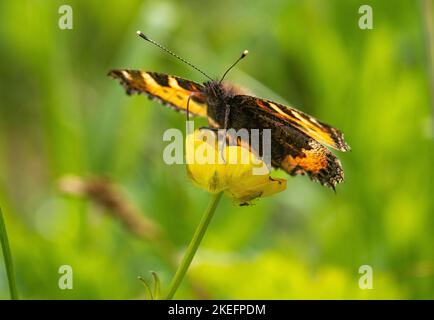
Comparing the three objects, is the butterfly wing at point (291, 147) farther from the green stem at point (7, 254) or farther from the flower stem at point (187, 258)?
the green stem at point (7, 254)

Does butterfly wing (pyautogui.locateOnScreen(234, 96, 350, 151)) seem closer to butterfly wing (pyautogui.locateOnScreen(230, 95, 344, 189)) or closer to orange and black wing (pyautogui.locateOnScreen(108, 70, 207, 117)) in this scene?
butterfly wing (pyautogui.locateOnScreen(230, 95, 344, 189))

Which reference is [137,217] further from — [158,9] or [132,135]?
[158,9]

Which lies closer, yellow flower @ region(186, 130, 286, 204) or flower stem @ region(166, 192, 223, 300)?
flower stem @ region(166, 192, 223, 300)

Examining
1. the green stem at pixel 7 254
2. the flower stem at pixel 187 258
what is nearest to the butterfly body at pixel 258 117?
the flower stem at pixel 187 258

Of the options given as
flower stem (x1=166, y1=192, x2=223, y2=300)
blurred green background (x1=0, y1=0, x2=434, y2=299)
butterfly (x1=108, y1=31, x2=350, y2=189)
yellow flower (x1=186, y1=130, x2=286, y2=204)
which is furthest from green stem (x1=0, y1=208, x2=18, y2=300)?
blurred green background (x1=0, y1=0, x2=434, y2=299)

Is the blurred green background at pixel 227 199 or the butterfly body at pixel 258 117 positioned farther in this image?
the blurred green background at pixel 227 199

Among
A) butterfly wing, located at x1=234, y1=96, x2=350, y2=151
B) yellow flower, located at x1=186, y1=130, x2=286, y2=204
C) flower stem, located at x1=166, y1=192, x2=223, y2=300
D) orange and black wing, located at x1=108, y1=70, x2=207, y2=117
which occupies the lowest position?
flower stem, located at x1=166, y1=192, x2=223, y2=300

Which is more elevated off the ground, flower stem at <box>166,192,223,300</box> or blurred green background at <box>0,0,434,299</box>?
blurred green background at <box>0,0,434,299</box>

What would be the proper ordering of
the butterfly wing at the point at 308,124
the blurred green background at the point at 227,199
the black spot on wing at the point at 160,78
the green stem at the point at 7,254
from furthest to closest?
1. the blurred green background at the point at 227,199
2. the black spot on wing at the point at 160,78
3. the butterfly wing at the point at 308,124
4. the green stem at the point at 7,254
